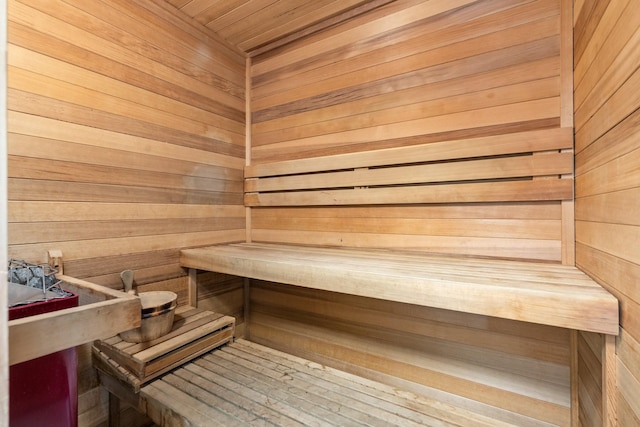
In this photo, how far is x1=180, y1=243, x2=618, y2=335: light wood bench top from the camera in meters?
0.94

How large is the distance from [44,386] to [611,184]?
1.86m

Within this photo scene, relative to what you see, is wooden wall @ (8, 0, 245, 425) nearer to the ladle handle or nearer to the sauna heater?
the ladle handle

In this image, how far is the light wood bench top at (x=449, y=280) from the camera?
940 millimetres

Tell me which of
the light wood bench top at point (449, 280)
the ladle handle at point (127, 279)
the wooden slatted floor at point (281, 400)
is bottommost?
the wooden slatted floor at point (281, 400)

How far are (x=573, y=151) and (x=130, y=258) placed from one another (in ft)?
7.63

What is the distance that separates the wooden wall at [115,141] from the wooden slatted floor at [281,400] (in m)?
0.60

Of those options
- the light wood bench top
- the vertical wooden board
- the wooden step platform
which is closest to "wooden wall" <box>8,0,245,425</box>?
the wooden step platform

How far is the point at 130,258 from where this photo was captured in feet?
5.69

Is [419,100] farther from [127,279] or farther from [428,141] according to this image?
[127,279]

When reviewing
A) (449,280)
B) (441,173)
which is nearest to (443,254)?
(441,173)

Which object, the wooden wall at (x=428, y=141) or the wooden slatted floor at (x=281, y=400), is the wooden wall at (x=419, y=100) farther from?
the wooden slatted floor at (x=281, y=400)

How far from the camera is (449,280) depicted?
114 cm

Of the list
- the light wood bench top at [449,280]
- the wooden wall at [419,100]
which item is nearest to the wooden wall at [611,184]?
the light wood bench top at [449,280]

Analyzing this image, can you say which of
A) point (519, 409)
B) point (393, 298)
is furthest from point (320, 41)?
point (519, 409)
